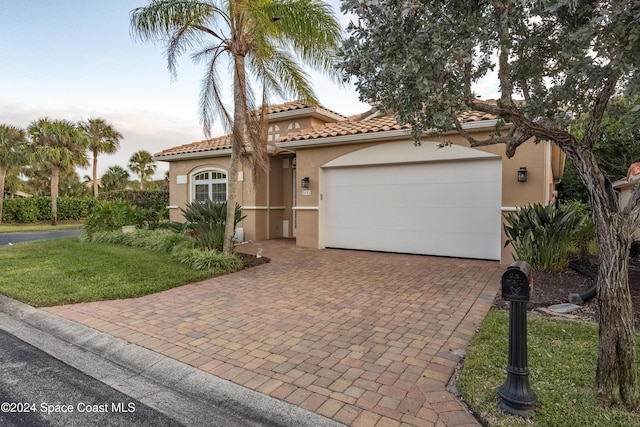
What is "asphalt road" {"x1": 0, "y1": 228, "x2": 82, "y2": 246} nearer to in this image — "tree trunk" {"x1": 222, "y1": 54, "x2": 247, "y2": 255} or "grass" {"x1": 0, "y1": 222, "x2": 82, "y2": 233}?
"grass" {"x1": 0, "y1": 222, "x2": 82, "y2": 233}

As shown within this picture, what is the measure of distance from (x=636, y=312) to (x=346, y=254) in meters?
6.40

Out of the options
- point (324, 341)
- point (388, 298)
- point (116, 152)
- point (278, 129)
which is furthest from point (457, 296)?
point (116, 152)

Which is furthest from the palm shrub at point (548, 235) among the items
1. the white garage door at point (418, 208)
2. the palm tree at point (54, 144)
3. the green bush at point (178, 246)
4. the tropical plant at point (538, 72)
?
the palm tree at point (54, 144)

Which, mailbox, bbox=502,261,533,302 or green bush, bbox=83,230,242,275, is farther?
green bush, bbox=83,230,242,275

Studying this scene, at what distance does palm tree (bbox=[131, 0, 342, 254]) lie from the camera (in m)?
7.50

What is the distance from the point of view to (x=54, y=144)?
24094 mm

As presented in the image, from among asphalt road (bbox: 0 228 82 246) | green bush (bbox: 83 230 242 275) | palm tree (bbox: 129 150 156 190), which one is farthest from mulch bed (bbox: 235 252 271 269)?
palm tree (bbox: 129 150 156 190)

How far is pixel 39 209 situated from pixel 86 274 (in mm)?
25232

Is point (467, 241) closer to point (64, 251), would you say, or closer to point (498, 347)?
point (498, 347)

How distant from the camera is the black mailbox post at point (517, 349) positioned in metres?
2.69

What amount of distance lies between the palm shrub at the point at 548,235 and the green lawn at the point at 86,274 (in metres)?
6.41

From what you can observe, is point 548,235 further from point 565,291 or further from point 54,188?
point 54,188

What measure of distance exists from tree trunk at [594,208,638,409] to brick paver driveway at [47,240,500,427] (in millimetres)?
1117

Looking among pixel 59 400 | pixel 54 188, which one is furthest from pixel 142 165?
pixel 59 400
